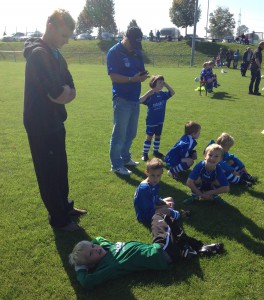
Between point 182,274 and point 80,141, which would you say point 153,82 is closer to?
point 80,141

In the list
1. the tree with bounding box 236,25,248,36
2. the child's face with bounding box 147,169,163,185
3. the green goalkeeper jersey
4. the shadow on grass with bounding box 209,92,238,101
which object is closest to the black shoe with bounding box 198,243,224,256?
the green goalkeeper jersey

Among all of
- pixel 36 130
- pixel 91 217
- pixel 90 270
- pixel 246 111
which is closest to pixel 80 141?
pixel 91 217

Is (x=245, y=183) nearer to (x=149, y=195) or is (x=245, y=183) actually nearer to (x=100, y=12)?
(x=149, y=195)

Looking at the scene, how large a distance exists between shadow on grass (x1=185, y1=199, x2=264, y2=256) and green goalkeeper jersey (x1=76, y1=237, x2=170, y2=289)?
101 cm

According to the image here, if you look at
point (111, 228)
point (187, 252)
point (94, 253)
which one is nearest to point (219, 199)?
point (187, 252)

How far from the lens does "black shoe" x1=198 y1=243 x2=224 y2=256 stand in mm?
3518

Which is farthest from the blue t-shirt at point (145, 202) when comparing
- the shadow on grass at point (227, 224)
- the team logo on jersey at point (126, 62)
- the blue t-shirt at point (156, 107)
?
the blue t-shirt at point (156, 107)

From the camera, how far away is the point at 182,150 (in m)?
5.71

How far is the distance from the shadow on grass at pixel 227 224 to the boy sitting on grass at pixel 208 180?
159 mm

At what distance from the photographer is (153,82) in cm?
619

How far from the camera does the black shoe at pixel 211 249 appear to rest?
11.5ft

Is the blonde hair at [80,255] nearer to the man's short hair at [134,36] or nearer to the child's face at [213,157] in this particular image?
the child's face at [213,157]

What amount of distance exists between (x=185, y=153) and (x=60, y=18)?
3.31 m

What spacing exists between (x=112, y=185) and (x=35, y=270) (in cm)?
222
